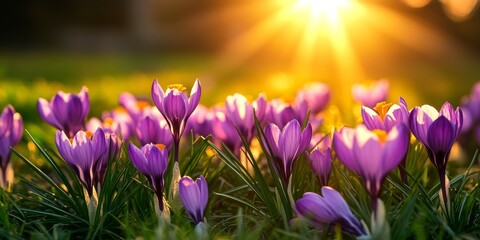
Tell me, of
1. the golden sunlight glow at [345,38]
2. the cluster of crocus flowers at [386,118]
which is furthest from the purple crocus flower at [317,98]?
the golden sunlight glow at [345,38]

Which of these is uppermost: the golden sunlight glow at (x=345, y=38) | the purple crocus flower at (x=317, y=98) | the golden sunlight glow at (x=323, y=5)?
the purple crocus flower at (x=317, y=98)

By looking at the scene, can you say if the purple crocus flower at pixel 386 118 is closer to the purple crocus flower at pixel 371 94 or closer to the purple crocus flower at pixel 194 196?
the purple crocus flower at pixel 194 196

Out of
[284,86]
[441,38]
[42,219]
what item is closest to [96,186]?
[42,219]

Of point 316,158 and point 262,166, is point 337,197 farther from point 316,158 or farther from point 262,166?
point 262,166

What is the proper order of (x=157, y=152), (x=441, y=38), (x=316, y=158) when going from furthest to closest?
(x=441, y=38), (x=316, y=158), (x=157, y=152)

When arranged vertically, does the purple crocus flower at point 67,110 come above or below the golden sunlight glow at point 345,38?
above

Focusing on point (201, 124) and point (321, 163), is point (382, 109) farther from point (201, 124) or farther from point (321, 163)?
point (201, 124)

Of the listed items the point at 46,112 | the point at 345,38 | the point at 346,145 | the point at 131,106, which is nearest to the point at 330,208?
the point at 346,145
